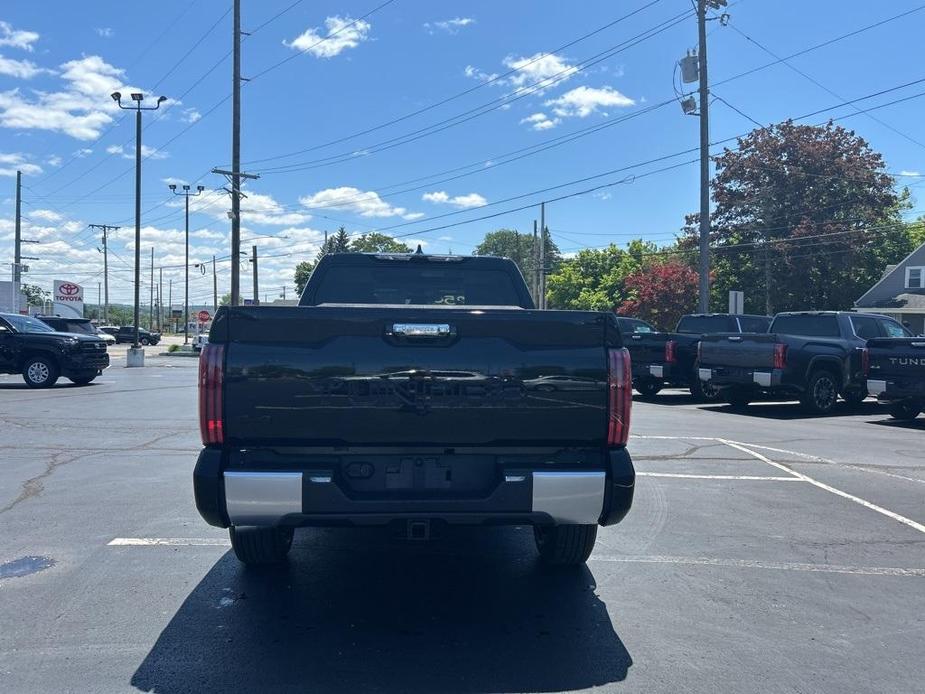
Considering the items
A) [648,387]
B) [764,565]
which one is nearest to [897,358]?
[648,387]

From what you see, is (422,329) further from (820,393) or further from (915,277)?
(915,277)

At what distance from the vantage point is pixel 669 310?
156 ft

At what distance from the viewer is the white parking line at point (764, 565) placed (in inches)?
217

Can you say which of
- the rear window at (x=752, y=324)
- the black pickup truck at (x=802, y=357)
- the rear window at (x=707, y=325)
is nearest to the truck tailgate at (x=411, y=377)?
the black pickup truck at (x=802, y=357)

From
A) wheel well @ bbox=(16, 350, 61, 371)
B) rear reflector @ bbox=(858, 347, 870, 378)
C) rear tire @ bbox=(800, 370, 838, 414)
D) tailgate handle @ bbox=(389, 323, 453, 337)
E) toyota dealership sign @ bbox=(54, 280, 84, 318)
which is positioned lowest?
rear tire @ bbox=(800, 370, 838, 414)

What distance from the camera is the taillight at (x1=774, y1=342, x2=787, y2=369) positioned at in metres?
14.4

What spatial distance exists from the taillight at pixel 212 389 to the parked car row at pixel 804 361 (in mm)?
12434

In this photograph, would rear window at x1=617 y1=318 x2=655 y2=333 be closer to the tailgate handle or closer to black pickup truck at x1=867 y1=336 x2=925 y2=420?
black pickup truck at x1=867 y1=336 x2=925 y2=420

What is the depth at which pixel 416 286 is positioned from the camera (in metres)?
A: 6.83

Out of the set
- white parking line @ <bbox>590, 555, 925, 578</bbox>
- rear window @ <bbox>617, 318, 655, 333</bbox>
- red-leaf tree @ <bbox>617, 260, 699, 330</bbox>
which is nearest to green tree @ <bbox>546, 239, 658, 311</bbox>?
red-leaf tree @ <bbox>617, 260, 699, 330</bbox>

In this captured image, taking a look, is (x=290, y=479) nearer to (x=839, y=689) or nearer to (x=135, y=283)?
(x=839, y=689)

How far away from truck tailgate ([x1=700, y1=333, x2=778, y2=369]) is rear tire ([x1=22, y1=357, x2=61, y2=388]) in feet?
48.2

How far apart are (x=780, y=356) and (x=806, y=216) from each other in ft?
→ 110

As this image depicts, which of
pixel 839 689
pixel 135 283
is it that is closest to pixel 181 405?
pixel 839 689
